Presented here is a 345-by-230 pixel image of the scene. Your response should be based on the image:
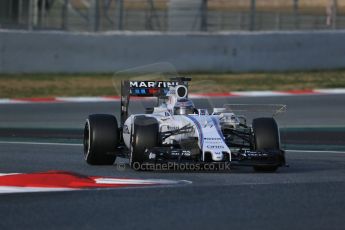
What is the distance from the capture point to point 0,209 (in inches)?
324

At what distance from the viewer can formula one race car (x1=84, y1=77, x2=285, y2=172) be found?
10.5m

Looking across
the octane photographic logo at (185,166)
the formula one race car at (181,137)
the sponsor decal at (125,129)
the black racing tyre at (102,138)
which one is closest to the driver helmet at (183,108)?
the formula one race car at (181,137)

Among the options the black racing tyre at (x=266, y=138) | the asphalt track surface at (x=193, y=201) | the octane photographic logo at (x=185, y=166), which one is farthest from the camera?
the black racing tyre at (x=266, y=138)

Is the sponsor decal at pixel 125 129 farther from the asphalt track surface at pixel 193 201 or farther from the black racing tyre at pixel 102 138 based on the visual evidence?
the asphalt track surface at pixel 193 201

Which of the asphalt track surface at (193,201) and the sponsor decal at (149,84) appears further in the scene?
the sponsor decal at (149,84)

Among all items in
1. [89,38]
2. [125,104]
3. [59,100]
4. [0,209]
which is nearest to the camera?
[0,209]

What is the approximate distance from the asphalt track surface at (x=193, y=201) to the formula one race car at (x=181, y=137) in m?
0.15

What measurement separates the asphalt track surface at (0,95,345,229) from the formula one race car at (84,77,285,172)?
0.50 feet

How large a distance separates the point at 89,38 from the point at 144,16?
4.92 feet

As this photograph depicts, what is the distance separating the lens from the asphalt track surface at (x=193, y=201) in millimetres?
7664

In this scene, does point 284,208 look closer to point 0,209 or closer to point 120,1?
point 0,209

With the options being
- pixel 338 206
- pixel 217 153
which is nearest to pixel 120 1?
pixel 217 153

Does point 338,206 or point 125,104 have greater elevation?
point 125,104

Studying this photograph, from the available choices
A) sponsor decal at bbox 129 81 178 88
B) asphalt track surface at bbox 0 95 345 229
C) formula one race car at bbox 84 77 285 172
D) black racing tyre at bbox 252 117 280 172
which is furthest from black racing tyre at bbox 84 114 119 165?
black racing tyre at bbox 252 117 280 172
